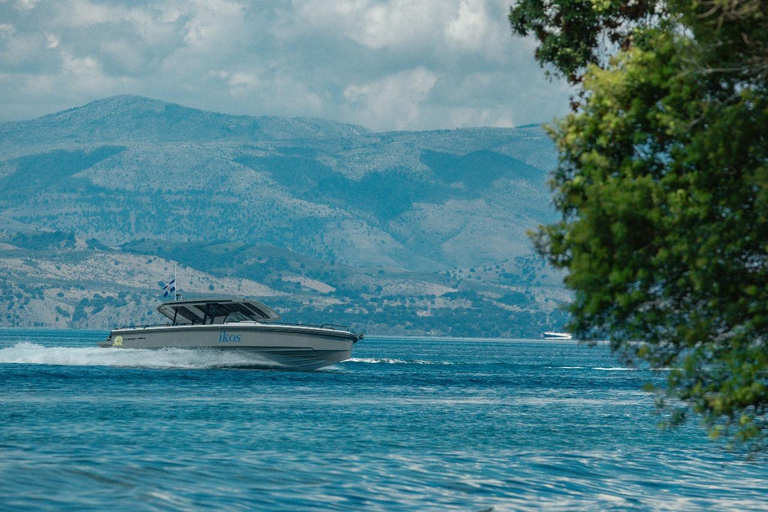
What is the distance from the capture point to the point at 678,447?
33219 mm

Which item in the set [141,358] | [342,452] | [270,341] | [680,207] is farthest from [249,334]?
[680,207]

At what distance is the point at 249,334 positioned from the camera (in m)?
63.4

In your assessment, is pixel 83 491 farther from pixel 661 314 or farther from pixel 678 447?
pixel 678 447

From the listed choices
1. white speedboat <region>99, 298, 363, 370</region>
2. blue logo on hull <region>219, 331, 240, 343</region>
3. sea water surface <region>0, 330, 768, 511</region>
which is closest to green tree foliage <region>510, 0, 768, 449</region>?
sea water surface <region>0, 330, 768, 511</region>

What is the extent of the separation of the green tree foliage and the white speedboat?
4734 centimetres

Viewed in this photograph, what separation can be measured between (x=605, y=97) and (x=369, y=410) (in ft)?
104

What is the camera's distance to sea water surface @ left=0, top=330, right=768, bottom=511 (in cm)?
2161

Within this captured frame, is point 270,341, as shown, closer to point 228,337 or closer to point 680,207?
point 228,337

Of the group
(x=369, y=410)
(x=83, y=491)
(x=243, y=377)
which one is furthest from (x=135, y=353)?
(x=83, y=491)

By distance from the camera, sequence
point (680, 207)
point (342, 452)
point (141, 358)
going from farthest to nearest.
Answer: point (141, 358), point (342, 452), point (680, 207)

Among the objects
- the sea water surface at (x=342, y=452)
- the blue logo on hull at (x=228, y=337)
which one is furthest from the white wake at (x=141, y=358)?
the sea water surface at (x=342, y=452)

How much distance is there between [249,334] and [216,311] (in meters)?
2.63

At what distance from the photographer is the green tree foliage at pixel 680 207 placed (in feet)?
45.4

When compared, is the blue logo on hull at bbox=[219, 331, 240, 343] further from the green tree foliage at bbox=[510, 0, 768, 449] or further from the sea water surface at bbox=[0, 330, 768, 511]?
the green tree foliage at bbox=[510, 0, 768, 449]
